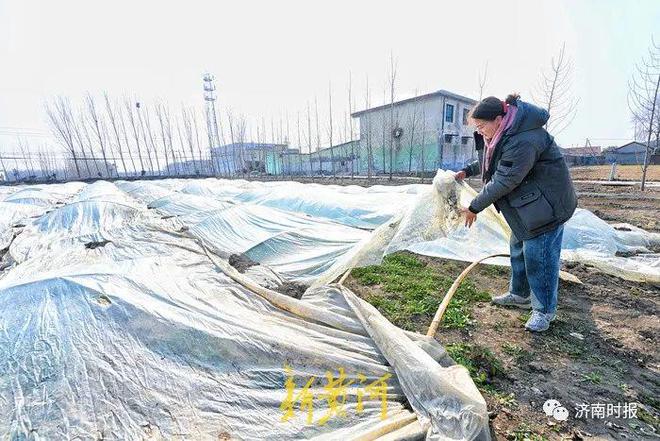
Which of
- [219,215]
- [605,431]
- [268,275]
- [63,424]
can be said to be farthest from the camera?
[219,215]

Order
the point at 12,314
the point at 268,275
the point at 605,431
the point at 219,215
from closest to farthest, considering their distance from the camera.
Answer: the point at 605,431 < the point at 12,314 < the point at 268,275 < the point at 219,215

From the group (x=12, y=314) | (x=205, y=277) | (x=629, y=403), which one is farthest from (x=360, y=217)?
(x=12, y=314)

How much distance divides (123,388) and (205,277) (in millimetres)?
1578

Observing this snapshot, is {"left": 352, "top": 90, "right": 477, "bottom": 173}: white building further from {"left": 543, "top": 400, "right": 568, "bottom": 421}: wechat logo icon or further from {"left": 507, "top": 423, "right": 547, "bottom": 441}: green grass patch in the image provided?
{"left": 507, "top": 423, "right": 547, "bottom": 441}: green grass patch

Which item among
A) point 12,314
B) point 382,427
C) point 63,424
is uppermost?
point 12,314

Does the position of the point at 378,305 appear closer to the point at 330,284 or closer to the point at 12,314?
the point at 330,284

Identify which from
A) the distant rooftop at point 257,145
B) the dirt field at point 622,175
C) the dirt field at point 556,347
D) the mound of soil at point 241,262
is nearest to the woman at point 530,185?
the dirt field at point 556,347

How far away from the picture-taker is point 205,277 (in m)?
3.11

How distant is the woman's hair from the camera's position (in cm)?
228

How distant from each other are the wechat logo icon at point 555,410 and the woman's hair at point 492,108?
1942 mm

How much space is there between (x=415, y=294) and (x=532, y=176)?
5.57 ft

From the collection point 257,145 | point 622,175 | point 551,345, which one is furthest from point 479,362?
point 257,145

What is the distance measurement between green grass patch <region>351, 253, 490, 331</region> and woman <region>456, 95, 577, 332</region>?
65 centimetres

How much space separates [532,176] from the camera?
2.27 metres
